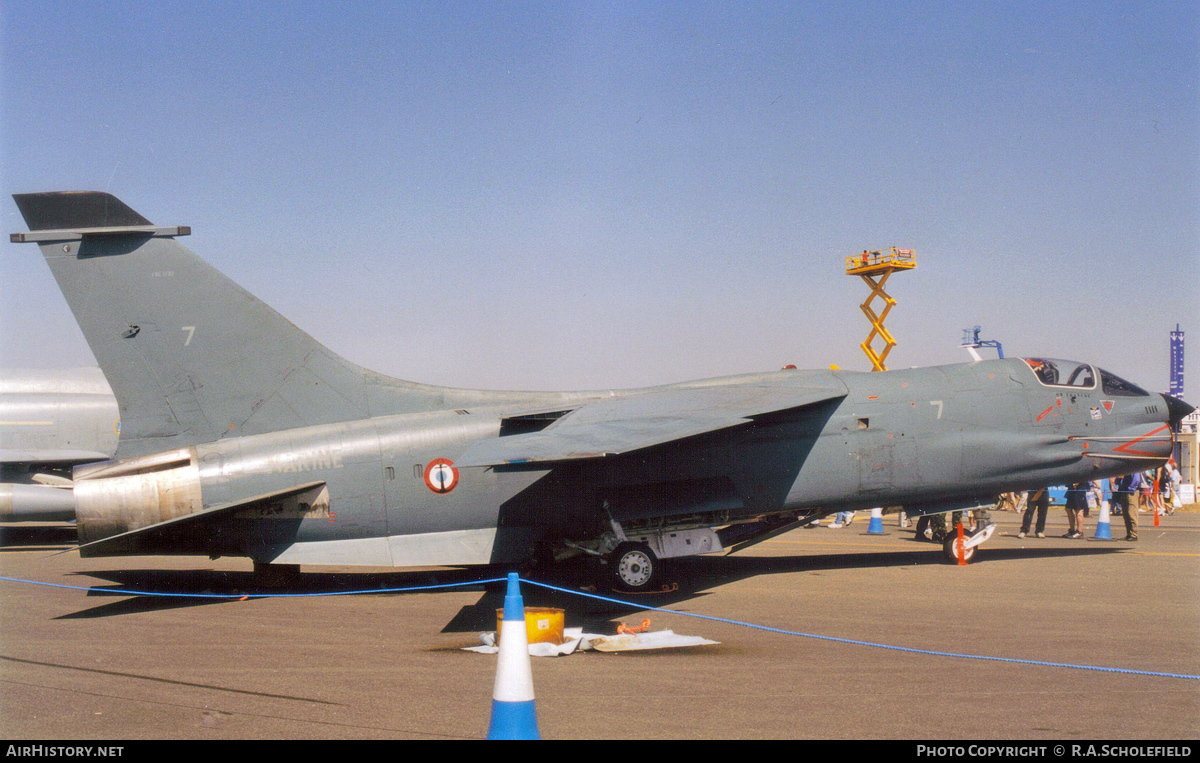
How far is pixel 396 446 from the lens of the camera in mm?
11258

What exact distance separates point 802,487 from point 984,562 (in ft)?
14.5

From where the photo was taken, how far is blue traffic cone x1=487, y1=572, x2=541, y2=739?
4465 millimetres

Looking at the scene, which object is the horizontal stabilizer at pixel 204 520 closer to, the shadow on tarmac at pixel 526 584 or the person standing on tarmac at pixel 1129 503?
the shadow on tarmac at pixel 526 584

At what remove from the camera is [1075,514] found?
763 inches

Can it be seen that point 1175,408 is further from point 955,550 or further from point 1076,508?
point 1076,508

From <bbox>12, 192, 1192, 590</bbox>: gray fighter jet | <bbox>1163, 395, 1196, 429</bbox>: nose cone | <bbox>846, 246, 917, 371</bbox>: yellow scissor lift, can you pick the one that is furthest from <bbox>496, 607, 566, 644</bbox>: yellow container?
Result: <bbox>846, 246, 917, 371</bbox>: yellow scissor lift

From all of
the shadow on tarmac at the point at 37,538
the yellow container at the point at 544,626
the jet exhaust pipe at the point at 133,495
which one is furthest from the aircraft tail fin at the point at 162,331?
the shadow on tarmac at the point at 37,538

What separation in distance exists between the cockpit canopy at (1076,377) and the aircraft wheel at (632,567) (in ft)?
22.0

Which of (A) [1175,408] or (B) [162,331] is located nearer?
(B) [162,331]

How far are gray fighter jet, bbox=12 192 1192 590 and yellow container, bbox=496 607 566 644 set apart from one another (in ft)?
8.14

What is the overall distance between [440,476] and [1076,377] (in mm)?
9841

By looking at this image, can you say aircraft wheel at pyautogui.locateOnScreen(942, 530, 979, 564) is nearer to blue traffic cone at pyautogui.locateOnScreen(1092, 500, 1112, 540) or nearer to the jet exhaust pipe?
blue traffic cone at pyautogui.locateOnScreen(1092, 500, 1112, 540)

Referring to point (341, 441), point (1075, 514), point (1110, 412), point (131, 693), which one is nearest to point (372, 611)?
point (341, 441)

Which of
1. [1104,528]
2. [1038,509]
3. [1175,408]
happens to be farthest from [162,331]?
[1104,528]
